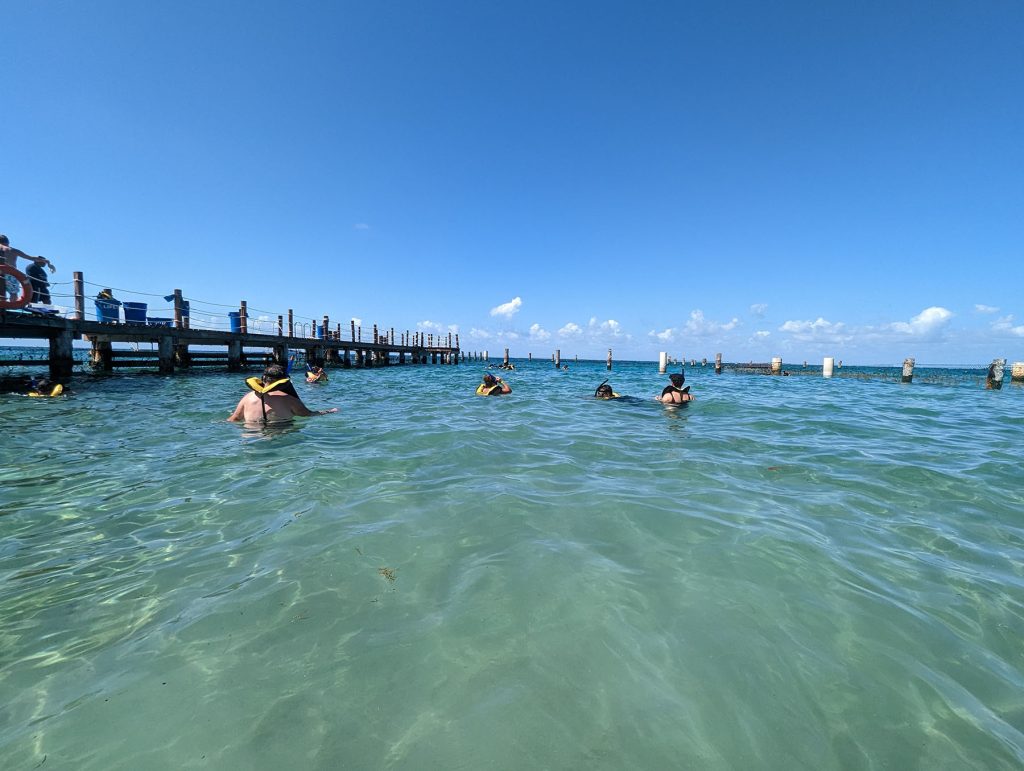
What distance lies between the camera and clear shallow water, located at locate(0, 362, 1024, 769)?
1702mm

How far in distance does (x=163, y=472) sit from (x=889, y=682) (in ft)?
22.8

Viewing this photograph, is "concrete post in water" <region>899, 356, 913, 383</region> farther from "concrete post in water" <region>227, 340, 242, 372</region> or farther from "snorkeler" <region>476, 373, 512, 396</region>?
"concrete post in water" <region>227, 340, 242, 372</region>

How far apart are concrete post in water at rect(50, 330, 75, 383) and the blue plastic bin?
1.38m

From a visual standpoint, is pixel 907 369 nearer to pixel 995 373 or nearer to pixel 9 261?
pixel 995 373

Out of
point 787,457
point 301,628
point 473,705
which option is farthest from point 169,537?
point 787,457

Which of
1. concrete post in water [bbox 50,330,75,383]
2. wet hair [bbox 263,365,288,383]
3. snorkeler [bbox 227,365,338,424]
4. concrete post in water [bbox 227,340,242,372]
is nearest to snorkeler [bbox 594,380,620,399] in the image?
snorkeler [bbox 227,365,338,424]

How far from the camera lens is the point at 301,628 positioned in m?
2.37

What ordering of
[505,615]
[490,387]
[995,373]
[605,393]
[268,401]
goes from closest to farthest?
[505,615], [268,401], [605,393], [490,387], [995,373]

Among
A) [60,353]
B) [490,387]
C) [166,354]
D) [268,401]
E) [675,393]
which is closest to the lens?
[268,401]

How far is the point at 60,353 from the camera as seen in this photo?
1470cm

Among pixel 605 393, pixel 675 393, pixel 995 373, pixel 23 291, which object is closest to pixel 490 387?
pixel 605 393

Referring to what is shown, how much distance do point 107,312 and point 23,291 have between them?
523cm

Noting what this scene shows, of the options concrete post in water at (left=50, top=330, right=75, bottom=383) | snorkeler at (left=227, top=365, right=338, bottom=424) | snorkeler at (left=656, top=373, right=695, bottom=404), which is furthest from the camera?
concrete post in water at (left=50, top=330, right=75, bottom=383)

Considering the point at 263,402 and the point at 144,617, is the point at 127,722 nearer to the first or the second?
the point at 144,617
